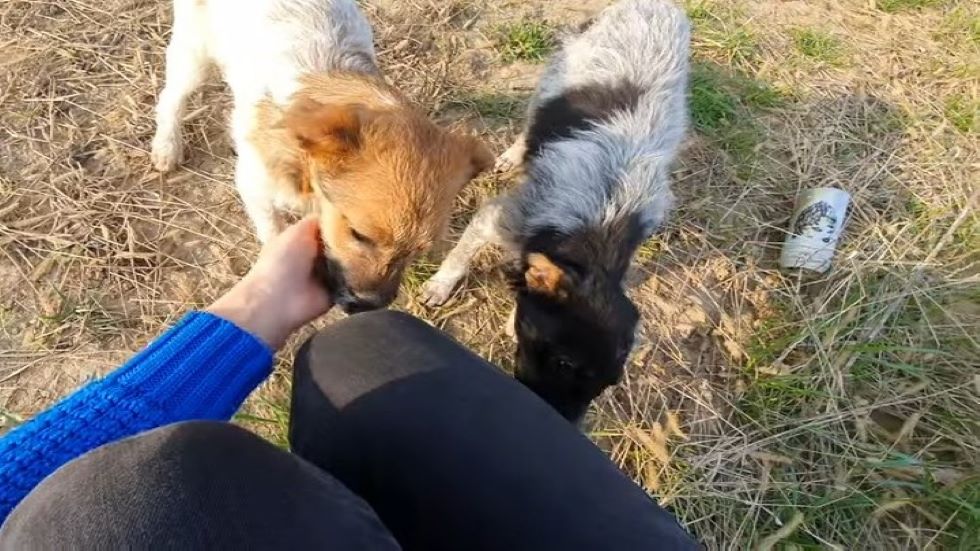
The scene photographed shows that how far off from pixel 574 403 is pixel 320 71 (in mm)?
1855

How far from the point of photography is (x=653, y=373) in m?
3.60

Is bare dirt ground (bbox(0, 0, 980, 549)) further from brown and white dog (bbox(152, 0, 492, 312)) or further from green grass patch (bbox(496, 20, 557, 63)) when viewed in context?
brown and white dog (bbox(152, 0, 492, 312))

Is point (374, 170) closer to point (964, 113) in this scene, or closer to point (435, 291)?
point (435, 291)

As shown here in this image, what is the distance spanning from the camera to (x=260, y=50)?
3205mm

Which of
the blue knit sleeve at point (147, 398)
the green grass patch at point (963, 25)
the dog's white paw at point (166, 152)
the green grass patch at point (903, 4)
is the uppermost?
the blue knit sleeve at point (147, 398)

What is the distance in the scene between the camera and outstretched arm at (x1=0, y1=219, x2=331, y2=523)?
1.78m

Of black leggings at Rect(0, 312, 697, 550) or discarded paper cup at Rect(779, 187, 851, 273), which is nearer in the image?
black leggings at Rect(0, 312, 697, 550)

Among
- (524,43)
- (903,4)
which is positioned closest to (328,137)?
(524,43)

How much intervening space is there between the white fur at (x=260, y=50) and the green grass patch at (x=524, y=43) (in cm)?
117

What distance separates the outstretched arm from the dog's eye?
0.29 m

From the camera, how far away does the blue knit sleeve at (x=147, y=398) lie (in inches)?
69.1

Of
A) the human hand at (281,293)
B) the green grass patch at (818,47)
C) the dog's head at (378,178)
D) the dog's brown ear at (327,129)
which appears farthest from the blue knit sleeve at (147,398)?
the green grass patch at (818,47)

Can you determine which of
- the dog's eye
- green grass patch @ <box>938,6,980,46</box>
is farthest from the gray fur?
green grass patch @ <box>938,6,980,46</box>

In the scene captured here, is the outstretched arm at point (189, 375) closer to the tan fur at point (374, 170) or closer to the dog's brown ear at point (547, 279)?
the tan fur at point (374, 170)
